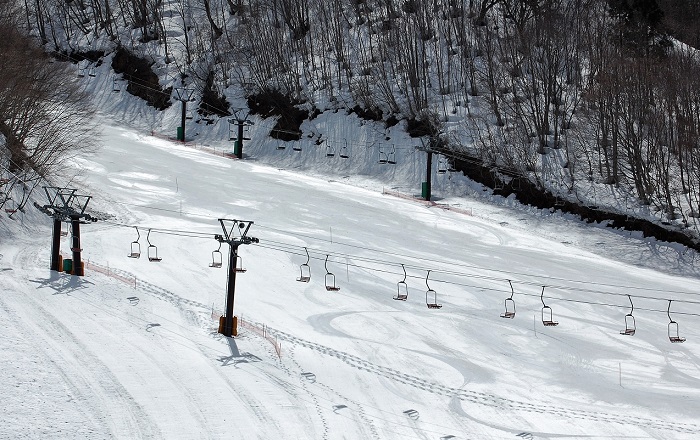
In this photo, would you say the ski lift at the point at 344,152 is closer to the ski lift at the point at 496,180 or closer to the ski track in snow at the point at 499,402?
the ski lift at the point at 496,180

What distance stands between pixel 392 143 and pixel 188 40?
20.6 m

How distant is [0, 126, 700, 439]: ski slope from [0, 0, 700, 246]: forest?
13.7 feet

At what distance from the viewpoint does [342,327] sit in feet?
98.7

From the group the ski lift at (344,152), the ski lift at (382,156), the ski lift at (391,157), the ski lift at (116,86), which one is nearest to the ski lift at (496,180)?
the ski lift at (391,157)

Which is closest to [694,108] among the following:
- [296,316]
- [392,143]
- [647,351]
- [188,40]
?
[392,143]

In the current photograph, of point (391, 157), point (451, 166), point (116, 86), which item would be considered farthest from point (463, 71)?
point (116, 86)

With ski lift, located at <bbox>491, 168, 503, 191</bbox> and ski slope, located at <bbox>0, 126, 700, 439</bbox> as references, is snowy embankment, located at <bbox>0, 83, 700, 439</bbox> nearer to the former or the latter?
ski slope, located at <bbox>0, 126, 700, 439</bbox>

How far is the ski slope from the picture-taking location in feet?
77.7

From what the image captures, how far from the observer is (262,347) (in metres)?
27.7

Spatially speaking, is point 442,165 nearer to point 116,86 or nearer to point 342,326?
point 342,326

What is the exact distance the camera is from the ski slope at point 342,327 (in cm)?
2367

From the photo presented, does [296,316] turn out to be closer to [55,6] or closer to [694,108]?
[694,108]

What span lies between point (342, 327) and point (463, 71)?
27.4 metres

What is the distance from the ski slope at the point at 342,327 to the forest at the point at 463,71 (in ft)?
13.7
